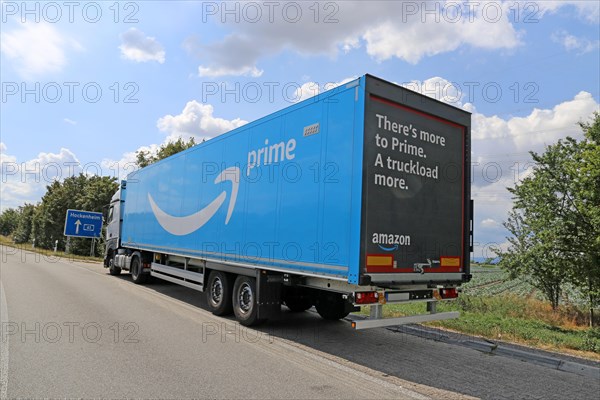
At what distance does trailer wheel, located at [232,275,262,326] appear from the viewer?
24.3ft

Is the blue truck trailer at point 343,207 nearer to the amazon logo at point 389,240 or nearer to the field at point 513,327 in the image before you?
the amazon logo at point 389,240


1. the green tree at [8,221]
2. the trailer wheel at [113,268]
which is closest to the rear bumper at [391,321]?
the trailer wheel at [113,268]

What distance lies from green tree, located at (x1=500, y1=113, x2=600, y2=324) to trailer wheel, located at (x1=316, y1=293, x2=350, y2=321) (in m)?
7.96

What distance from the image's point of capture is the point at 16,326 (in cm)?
691

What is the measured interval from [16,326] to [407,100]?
7407 mm

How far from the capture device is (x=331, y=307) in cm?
829

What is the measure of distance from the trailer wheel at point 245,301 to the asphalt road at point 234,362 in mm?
245

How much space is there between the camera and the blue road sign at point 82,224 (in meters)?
29.0

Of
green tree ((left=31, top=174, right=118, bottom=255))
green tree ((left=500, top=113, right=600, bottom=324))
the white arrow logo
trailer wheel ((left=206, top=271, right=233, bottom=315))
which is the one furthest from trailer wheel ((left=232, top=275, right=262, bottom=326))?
green tree ((left=31, top=174, right=118, bottom=255))

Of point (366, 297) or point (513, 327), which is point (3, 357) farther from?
point (513, 327)

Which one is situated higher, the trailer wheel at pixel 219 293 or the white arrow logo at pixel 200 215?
the white arrow logo at pixel 200 215

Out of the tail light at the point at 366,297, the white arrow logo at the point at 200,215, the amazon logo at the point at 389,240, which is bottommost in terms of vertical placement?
the tail light at the point at 366,297

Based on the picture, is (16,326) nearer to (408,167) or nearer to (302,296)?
(302,296)

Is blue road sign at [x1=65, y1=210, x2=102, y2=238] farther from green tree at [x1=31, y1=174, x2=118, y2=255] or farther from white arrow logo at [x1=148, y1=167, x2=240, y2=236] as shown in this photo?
white arrow logo at [x1=148, y1=167, x2=240, y2=236]
